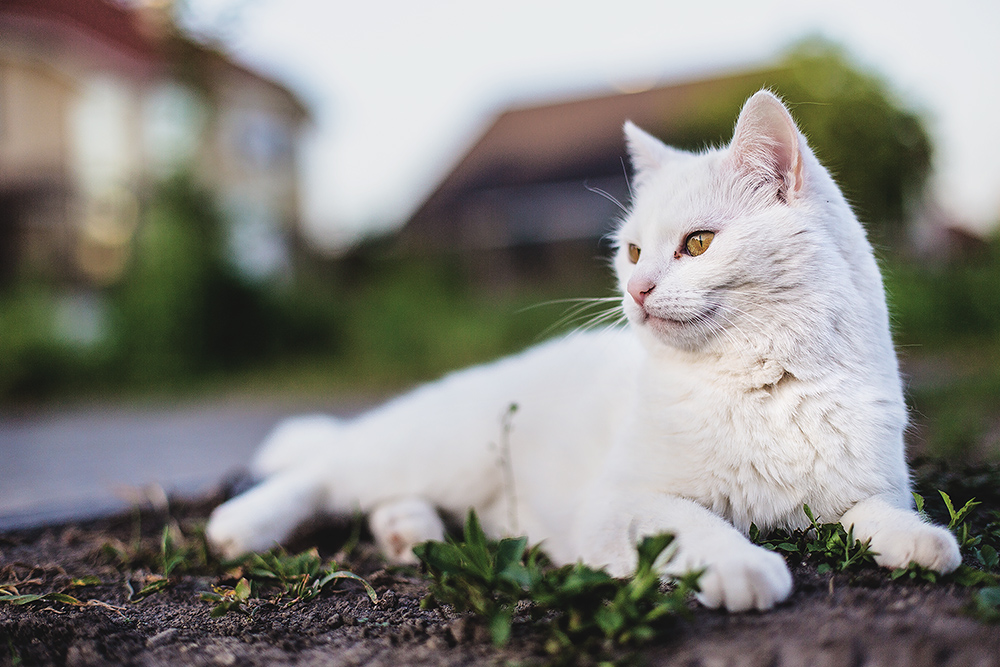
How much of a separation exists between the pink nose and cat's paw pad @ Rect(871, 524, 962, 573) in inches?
28.3

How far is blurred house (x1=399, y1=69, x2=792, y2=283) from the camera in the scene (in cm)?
1475

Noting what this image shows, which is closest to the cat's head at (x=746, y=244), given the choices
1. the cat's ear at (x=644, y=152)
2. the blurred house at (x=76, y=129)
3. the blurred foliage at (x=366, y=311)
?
the cat's ear at (x=644, y=152)

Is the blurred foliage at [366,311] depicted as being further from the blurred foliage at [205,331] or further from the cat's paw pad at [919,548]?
the cat's paw pad at [919,548]

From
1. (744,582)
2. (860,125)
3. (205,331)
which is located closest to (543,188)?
(860,125)

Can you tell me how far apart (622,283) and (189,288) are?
8096 millimetres

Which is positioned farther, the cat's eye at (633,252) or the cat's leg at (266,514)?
the cat's leg at (266,514)

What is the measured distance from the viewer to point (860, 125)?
27.7 feet

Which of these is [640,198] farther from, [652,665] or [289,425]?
[289,425]

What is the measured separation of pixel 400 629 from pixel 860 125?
8.96 meters

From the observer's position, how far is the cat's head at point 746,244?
5.29 ft

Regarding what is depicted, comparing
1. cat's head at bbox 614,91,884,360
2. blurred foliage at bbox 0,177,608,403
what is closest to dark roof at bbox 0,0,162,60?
blurred foliage at bbox 0,177,608,403

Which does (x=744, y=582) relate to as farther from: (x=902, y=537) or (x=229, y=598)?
(x=229, y=598)

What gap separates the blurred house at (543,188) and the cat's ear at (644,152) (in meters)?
10.9

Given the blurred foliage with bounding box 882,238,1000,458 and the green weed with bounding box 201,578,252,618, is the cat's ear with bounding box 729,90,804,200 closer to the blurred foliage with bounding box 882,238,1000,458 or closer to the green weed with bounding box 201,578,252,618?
the green weed with bounding box 201,578,252,618
